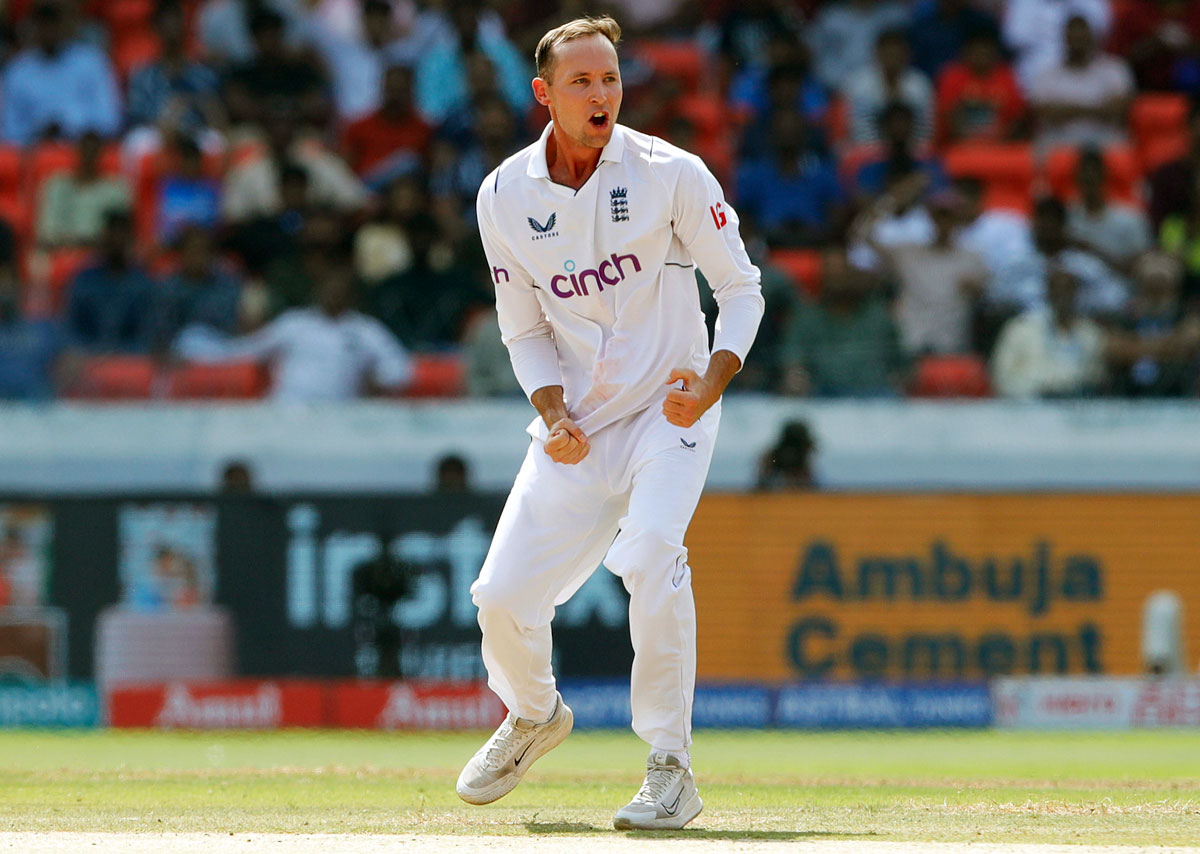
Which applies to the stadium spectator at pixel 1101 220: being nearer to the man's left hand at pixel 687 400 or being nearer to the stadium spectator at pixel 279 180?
the stadium spectator at pixel 279 180

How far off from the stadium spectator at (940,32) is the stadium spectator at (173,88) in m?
5.70

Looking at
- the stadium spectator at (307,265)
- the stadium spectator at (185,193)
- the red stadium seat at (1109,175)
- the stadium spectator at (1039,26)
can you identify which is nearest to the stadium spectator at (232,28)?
the stadium spectator at (185,193)

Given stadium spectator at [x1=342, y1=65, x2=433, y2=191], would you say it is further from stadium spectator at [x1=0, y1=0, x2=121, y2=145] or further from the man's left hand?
the man's left hand

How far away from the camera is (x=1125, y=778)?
765 cm

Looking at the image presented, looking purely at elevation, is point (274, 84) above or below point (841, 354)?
above

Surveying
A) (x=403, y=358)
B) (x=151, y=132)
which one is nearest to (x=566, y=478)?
(x=403, y=358)

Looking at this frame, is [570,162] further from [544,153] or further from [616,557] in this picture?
[616,557]

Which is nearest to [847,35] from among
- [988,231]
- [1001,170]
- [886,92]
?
[886,92]

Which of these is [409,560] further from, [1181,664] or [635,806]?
[635,806]

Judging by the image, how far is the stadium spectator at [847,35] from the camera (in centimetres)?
1561

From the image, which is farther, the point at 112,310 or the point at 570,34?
the point at 112,310

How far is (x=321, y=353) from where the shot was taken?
40.5ft

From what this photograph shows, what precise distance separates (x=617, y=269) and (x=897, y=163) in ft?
28.9

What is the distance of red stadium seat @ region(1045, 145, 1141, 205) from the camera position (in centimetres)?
1427
